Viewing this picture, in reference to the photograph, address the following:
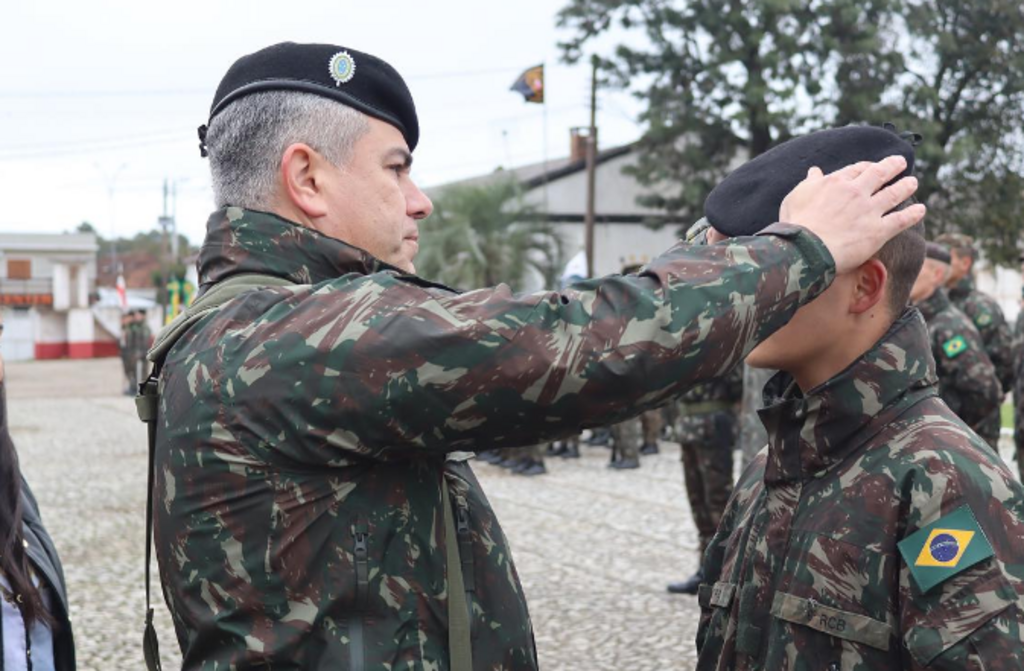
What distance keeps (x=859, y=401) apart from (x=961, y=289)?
21.5 feet

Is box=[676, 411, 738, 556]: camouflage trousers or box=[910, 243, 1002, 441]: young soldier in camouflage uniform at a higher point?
box=[910, 243, 1002, 441]: young soldier in camouflage uniform

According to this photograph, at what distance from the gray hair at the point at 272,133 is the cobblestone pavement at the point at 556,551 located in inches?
156

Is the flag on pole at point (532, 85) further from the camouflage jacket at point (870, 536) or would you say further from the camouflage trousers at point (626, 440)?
the camouflage jacket at point (870, 536)

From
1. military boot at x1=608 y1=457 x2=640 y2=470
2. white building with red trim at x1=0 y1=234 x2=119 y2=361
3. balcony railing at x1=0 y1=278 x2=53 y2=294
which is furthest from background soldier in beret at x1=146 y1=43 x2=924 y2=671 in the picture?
balcony railing at x1=0 y1=278 x2=53 y2=294

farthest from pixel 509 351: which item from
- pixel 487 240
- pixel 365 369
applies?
pixel 487 240

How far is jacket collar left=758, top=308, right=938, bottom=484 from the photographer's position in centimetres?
189

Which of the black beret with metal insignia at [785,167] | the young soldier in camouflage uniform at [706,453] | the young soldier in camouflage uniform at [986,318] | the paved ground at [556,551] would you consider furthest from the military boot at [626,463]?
the black beret with metal insignia at [785,167]

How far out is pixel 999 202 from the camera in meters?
28.3

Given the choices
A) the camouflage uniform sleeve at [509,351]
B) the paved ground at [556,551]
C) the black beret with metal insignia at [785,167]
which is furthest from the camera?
the paved ground at [556,551]

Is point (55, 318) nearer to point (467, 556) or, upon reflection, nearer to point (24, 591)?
point (24, 591)

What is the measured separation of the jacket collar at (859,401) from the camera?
6.20 feet

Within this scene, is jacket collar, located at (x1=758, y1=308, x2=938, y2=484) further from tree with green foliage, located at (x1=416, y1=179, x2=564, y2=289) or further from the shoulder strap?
tree with green foliage, located at (x1=416, y1=179, x2=564, y2=289)

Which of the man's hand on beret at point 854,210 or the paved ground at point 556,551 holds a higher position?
the man's hand on beret at point 854,210

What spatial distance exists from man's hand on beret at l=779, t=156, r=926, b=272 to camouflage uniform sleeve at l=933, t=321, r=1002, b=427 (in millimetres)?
5129
